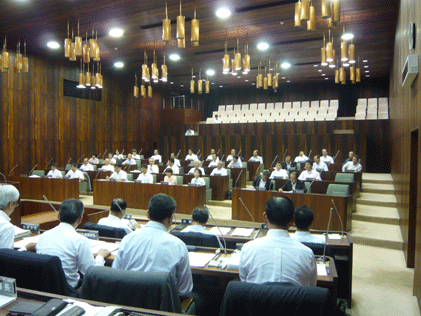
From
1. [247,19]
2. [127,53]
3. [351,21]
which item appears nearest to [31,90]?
[127,53]

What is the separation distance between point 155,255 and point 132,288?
0.31 meters

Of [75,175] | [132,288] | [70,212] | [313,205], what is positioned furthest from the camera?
[75,175]

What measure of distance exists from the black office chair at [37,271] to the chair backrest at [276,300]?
1.00 metres

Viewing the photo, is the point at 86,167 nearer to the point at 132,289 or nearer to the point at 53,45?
the point at 53,45

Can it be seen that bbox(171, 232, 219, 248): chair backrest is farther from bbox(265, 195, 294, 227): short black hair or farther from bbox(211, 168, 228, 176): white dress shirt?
bbox(211, 168, 228, 176): white dress shirt

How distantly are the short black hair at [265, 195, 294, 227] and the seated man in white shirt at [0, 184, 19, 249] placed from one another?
176 cm

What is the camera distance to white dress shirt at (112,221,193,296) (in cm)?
195

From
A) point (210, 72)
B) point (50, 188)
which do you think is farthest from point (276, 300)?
point (210, 72)

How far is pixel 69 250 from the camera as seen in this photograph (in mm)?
2262

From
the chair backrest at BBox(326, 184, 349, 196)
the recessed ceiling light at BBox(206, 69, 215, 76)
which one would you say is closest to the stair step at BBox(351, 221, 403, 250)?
the chair backrest at BBox(326, 184, 349, 196)

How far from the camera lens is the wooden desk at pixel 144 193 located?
694 cm

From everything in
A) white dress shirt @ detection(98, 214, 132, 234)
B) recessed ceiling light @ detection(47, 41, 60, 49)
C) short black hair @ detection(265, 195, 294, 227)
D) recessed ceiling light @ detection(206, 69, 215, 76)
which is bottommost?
white dress shirt @ detection(98, 214, 132, 234)

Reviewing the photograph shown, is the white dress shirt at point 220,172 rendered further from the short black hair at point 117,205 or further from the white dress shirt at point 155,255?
the white dress shirt at point 155,255

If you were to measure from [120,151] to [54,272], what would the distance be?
12.3 metres
